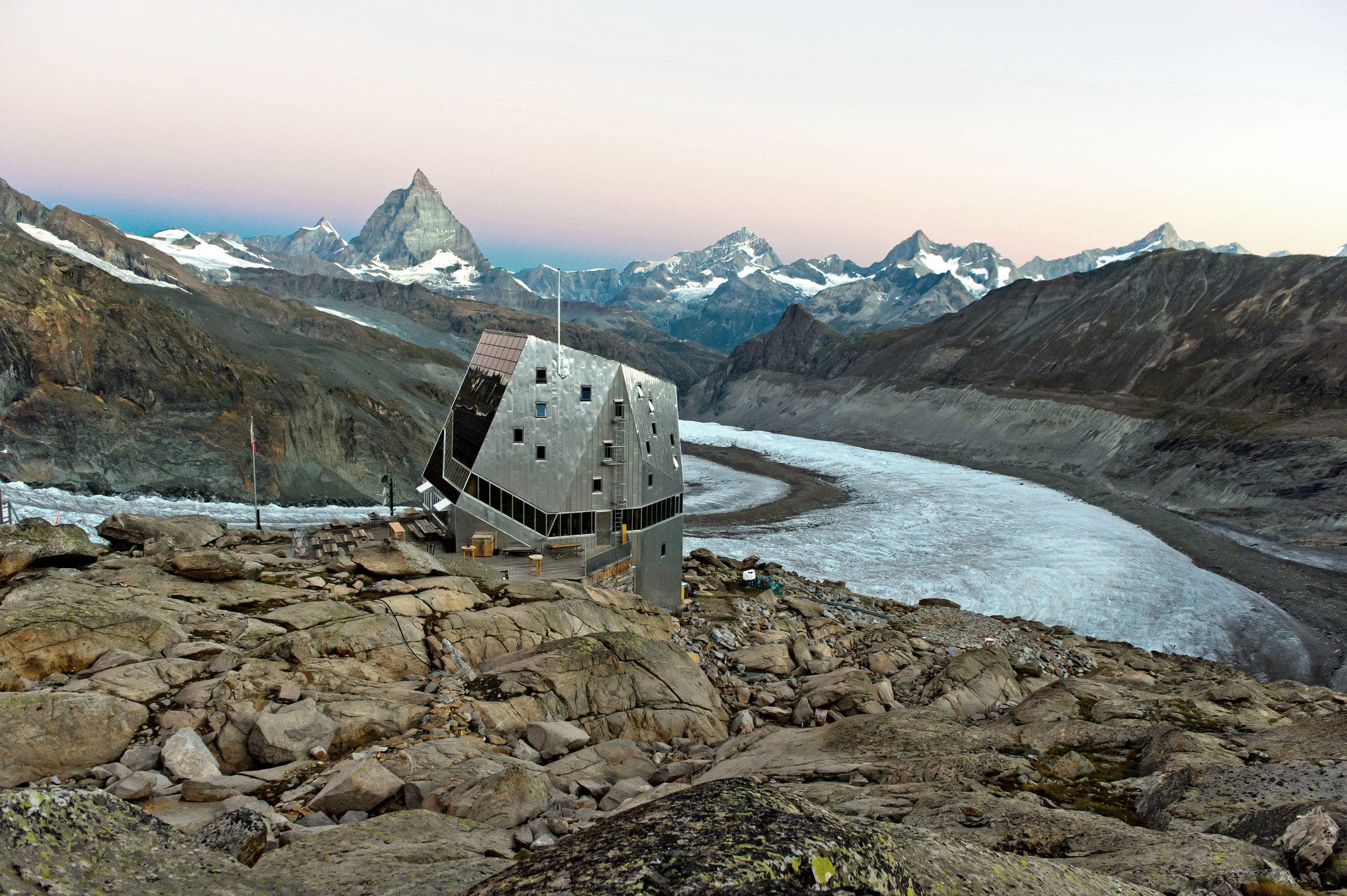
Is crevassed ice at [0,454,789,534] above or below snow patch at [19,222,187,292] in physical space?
below

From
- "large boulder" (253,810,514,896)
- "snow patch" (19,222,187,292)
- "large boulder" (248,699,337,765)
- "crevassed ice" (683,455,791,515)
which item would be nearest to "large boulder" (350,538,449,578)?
"large boulder" (248,699,337,765)

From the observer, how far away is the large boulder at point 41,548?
14.8m

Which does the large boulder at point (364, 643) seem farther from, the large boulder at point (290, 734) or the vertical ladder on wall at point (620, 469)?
the vertical ladder on wall at point (620, 469)

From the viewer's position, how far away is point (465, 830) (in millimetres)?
8422

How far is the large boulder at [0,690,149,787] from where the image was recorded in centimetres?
932

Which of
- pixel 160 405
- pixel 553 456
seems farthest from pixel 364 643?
pixel 160 405

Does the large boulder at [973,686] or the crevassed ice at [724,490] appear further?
the crevassed ice at [724,490]

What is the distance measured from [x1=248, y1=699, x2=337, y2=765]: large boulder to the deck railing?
1478cm

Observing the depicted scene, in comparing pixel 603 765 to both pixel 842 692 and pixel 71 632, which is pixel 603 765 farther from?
pixel 71 632

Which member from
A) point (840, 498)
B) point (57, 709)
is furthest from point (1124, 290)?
point (57, 709)

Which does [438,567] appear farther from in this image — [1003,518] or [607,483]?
[1003,518]

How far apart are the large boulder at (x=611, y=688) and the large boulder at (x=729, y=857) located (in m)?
9.57

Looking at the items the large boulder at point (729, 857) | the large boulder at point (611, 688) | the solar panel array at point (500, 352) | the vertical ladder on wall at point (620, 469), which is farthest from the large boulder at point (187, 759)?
the vertical ladder on wall at point (620, 469)

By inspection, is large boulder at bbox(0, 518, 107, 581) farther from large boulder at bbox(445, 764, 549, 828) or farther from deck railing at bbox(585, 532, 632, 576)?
deck railing at bbox(585, 532, 632, 576)
